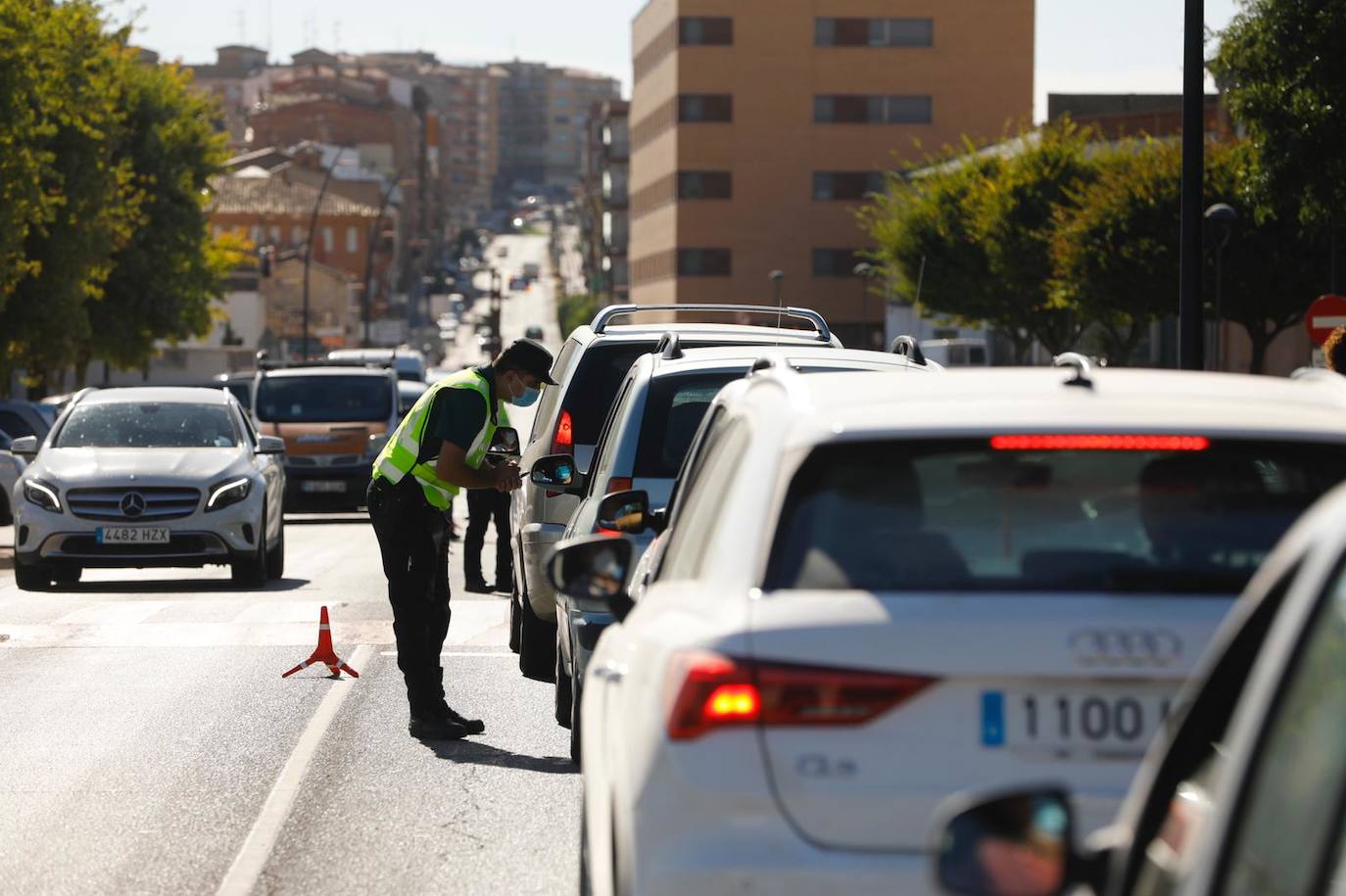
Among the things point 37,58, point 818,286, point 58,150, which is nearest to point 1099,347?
point 58,150

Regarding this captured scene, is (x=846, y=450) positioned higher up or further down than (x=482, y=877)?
higher up

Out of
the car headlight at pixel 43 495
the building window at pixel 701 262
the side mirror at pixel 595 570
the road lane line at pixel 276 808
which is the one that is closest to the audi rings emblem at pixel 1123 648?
the side mirror at pixel 595 570

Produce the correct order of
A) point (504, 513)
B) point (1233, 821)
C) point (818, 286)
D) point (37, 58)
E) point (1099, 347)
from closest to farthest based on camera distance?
point (1233, 821) < point (504, 513) < point (37, 58) < point (1099, 347) < point (818, 286)

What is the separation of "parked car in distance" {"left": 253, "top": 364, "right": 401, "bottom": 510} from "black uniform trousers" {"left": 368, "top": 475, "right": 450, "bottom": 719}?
73.8 ft

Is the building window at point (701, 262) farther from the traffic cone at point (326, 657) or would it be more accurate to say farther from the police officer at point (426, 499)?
the police officer at point (426, 499)

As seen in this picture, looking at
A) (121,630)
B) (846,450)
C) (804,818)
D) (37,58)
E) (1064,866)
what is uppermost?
(37,58)

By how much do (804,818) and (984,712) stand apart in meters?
0.35

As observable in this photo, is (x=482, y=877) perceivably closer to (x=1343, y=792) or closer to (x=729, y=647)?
(x=729, y=647)

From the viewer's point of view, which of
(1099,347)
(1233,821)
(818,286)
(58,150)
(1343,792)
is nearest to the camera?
(1343,792)

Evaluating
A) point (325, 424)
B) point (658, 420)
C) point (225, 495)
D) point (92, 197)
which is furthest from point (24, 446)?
point (92, 197)

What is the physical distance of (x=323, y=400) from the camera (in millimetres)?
33750

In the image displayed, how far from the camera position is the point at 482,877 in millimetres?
7648

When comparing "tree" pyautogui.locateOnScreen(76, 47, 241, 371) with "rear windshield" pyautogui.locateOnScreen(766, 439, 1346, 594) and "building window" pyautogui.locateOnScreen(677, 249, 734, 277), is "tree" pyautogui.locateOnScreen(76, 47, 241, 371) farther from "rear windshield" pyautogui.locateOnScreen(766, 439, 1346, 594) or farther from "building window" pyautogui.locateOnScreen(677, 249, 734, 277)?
"building window" pyautogui.locateOnScreen(677, 249, 734, 277)

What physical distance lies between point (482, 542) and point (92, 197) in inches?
1145
